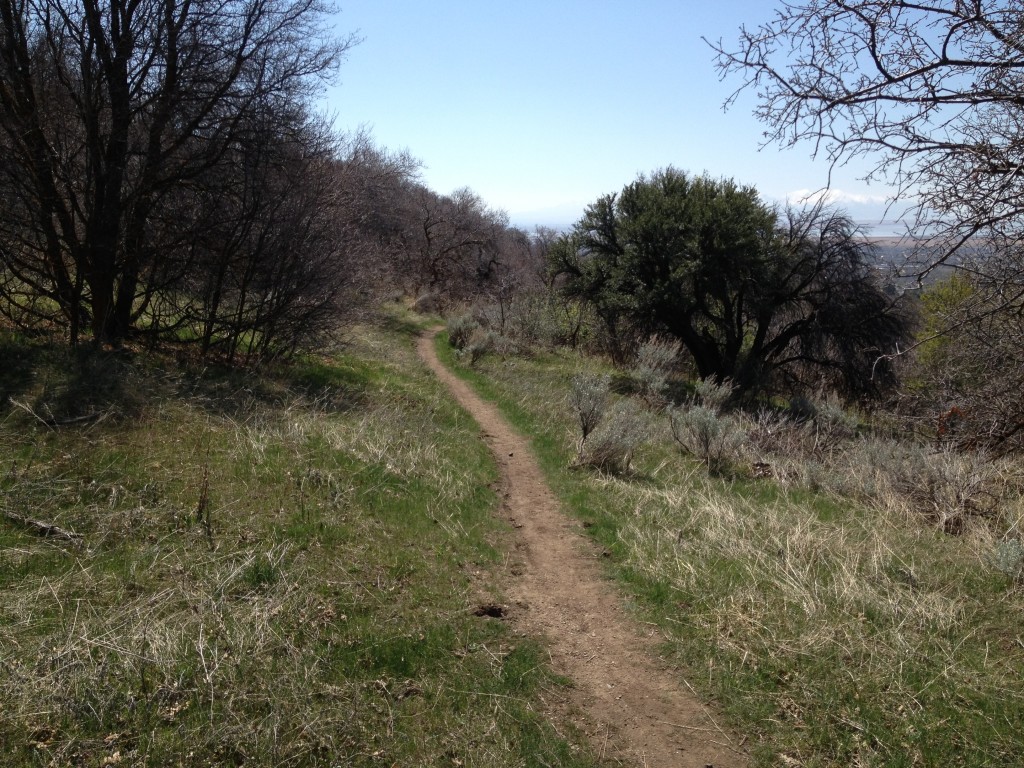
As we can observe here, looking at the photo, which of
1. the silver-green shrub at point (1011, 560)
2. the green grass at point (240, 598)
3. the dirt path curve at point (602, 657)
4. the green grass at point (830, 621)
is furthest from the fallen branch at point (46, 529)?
the silver-green shrub at point (1011, 560)

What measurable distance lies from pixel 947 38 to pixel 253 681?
14.9ft

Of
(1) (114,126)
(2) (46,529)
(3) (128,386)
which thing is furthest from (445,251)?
(2) (46,529)

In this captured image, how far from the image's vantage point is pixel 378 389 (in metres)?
11.4

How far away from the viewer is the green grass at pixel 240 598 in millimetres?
3088

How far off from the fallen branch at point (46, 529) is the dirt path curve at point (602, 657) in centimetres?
294

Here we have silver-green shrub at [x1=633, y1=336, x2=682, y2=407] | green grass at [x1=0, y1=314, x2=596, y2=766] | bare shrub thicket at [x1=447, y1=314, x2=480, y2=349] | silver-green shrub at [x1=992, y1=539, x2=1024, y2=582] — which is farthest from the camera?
bare shrub thicket at [x1=447, y1=314, x2=480, y2=349]

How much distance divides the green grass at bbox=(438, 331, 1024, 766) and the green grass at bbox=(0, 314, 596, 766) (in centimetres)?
105

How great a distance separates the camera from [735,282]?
18891mm

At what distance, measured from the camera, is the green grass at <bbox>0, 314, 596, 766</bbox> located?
3.09 m

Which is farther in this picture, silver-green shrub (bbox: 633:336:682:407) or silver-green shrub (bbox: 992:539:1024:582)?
silver-green shrub (bbox: 633:336:682:407)

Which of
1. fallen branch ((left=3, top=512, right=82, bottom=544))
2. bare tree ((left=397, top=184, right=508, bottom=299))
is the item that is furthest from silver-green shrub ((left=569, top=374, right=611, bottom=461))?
bare tree ((left=397, top=184, right=508, bottom=299))

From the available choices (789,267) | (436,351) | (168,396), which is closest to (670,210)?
(789,267)

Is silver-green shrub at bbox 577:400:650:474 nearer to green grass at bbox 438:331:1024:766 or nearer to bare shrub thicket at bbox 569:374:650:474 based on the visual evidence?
bare shrub thicket at bbox 569:374:650:474

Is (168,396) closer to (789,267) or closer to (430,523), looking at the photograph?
(430,523)
